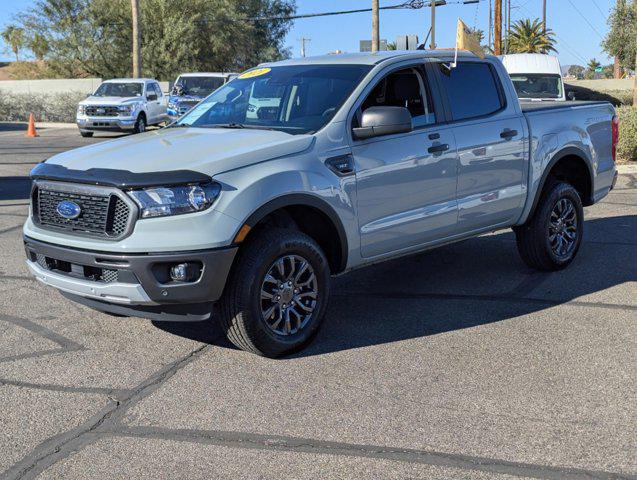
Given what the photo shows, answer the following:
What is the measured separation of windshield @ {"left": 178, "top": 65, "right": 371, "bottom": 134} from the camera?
18.5 ft

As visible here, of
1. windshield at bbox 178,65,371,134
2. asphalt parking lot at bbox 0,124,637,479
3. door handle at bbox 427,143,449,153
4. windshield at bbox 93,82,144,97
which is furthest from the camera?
windshield at bbox 93,82,144,97

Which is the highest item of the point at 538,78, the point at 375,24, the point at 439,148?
the point at 375,24

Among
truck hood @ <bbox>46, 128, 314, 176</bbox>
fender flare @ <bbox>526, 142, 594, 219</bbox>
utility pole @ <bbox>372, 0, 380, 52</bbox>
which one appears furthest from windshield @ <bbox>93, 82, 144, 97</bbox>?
truck hood @ <bbox>46, 128, 314, 176</bbox>

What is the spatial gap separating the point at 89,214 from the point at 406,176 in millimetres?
2225

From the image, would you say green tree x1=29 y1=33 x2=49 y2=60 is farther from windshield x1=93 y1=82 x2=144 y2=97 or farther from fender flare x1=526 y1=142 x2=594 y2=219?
fender flare x1=526 y1=142 x2=594 y2=219

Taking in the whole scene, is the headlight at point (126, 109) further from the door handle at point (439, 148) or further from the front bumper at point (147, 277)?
the front bumper at point (147, 277)

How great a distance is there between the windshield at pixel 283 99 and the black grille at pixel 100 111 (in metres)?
19.8

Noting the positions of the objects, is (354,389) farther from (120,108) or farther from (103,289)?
(120,108)

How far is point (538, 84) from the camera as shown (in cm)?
1877

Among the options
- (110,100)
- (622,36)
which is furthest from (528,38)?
(110,100)

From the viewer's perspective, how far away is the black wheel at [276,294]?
15.8 ft

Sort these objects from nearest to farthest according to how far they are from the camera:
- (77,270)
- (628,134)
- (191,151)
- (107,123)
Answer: (77,270) → (191,151) → (628,134) → (107,123)

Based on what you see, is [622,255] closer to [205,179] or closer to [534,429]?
[534,429]

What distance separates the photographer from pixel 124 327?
5730mm
